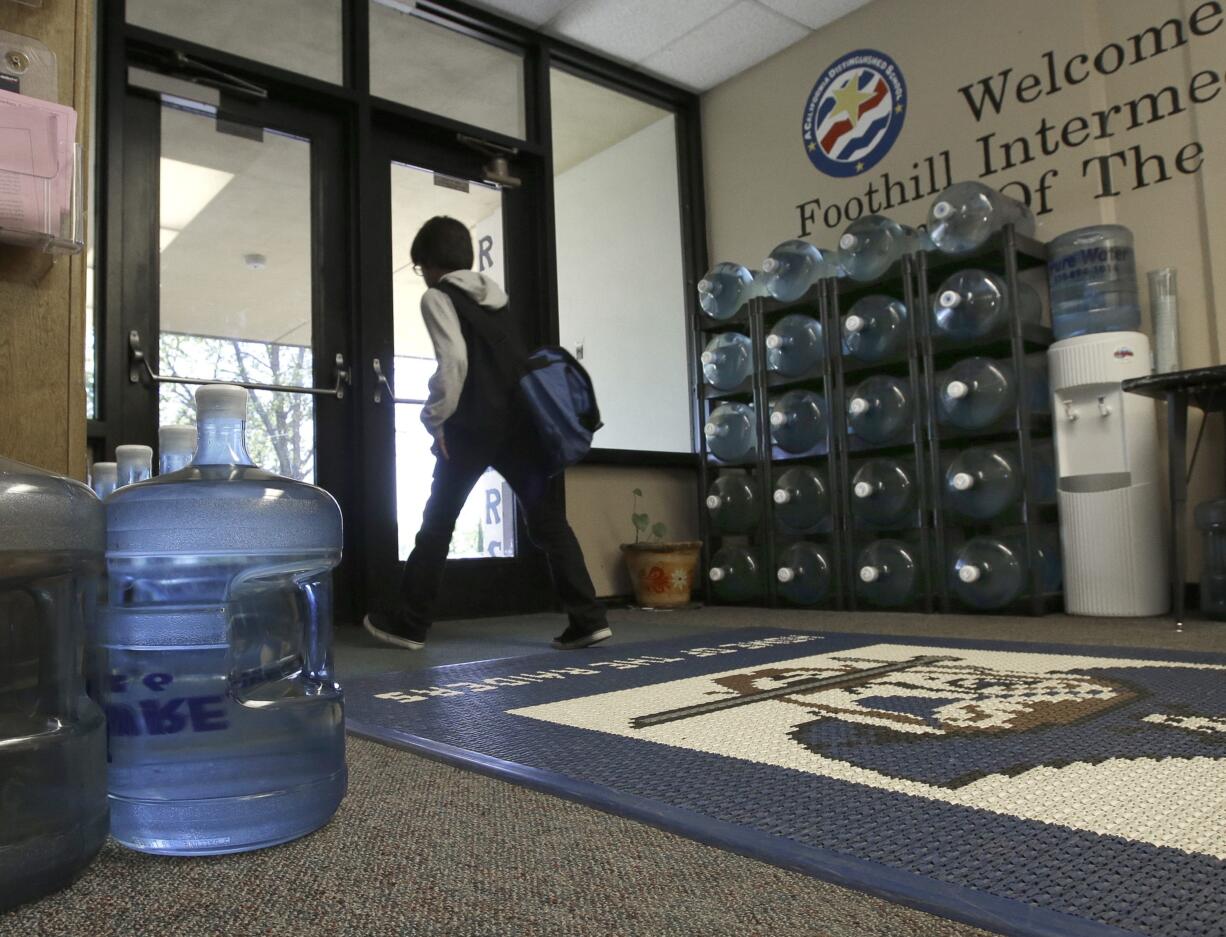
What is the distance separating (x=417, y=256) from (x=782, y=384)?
1669 mm

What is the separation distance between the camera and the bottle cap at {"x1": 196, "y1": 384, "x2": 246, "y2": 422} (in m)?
0.80

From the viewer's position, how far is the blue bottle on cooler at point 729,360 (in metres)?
3.91

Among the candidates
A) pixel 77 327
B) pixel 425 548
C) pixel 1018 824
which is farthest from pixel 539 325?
pixel 1018 824

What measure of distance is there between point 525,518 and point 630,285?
2.55 meters

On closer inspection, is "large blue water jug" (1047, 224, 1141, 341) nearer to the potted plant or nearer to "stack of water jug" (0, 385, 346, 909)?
the potted plant

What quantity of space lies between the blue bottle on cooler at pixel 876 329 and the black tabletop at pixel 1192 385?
909 mm

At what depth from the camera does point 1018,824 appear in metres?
0.85

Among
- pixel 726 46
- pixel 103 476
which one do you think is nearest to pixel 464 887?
pixel 103 476

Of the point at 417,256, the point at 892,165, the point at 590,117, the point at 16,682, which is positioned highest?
the point at 590,117

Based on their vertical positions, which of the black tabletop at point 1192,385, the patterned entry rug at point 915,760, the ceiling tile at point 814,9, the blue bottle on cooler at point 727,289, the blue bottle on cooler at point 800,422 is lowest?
the patterned entry rug at point 915,760

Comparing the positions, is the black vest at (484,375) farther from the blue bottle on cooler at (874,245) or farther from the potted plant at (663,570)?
the blue bottle on cooler at (874,245)

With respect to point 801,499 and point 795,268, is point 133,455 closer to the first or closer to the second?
point 801,499

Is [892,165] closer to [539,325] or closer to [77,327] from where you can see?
[539,325]

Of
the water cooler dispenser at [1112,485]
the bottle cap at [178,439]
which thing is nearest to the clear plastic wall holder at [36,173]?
the bottle cap at [178,439]
